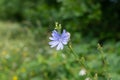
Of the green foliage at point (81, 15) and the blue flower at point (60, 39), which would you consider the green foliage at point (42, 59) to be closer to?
the green foliage at point (81, 15)

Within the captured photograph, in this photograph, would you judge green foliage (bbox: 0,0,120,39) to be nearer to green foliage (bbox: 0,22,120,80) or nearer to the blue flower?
green foliage (bbox: 0,22,120,80)

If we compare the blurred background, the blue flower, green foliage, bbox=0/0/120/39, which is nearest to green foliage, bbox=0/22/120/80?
the blurred background

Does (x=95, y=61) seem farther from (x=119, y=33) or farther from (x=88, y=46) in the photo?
(x=119, y=33)

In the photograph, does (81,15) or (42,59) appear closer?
(42,59)

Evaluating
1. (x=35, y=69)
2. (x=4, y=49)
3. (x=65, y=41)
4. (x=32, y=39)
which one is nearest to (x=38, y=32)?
(x=32, y=39)

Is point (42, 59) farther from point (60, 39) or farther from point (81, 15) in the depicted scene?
point (60, 39)

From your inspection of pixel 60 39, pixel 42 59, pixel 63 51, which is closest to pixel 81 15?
pixel 63 51

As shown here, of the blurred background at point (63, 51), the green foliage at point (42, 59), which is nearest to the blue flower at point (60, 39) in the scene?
the green foliage at point (42, 59)

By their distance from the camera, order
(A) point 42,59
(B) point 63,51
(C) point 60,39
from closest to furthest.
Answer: (C) point 60,39, (A) point 42,59, (B) point 63,51
